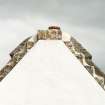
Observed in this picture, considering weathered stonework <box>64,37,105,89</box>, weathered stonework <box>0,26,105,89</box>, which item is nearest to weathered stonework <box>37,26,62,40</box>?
weathered stonework <box>0,26,105,89</box>

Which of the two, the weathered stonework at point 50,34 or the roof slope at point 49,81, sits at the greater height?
the weathered stonework at point 50,34

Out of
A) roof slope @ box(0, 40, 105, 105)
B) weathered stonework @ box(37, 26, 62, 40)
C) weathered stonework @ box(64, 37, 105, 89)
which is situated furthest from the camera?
weathered stonework @ box(37, 26, 62, 40)

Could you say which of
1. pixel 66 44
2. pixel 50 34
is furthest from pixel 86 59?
pixel 50 34

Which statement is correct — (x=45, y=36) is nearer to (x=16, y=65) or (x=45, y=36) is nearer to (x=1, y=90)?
(x=16, y=65)

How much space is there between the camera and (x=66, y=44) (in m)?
6.93

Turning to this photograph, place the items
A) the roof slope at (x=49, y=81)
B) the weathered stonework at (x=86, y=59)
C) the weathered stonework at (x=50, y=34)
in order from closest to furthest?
the roof slope at (x=49, y=81) < the weathered stonework at (x=86, y=59) < the weathered stonework at (x=50, y=34)

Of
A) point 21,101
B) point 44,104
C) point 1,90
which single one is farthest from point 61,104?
point 1,90

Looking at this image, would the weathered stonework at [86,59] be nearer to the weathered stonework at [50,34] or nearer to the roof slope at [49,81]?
the roof slope at [49,81]

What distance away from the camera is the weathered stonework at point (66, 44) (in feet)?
21.7

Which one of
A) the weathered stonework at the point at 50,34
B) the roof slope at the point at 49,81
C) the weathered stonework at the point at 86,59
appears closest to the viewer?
the roof slope at the point at 49,81

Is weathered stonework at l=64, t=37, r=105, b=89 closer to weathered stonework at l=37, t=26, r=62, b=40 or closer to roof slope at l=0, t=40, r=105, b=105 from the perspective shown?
roof slope at l=0, t=40, r=105, b=105

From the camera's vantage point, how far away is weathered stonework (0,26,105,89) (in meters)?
6.62

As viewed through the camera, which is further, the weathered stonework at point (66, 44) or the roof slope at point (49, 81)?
the weathered stonework at point (66, 44)

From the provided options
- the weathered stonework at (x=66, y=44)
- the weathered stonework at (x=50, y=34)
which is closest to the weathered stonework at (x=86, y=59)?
the weathered stonework at (x=66, y=44)
